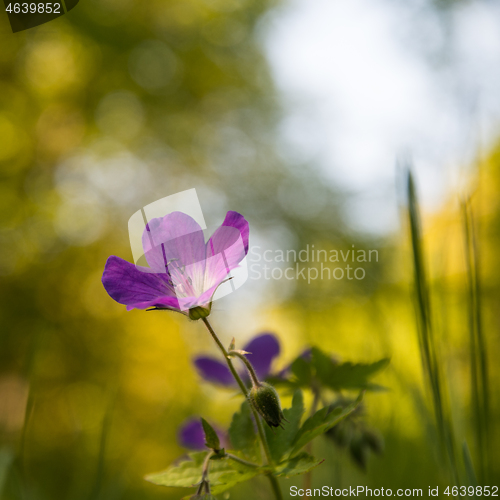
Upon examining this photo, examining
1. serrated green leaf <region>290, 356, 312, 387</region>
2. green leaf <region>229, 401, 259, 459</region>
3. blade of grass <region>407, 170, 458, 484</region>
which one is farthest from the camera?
serrated green leaf <region>290, 356, 312, 387</region>

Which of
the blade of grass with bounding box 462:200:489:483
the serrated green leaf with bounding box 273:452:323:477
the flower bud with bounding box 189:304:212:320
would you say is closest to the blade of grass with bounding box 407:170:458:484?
the blade of grass with bounding box 462:200:489:483

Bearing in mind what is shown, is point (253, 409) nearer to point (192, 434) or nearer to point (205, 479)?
point (205, 479)

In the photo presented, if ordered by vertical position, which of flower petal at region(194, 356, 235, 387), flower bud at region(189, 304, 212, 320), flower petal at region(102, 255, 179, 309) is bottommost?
flower petal at region(194, 356, 235, 387)

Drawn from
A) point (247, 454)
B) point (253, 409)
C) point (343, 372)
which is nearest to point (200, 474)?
point (247, 454)

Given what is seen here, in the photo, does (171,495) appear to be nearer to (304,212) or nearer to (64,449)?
(64,449)

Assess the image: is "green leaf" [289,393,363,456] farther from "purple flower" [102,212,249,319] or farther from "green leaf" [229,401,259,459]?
"purple flower" [102,212,249,319]

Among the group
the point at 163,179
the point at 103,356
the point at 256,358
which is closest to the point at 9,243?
the point at 103,356
